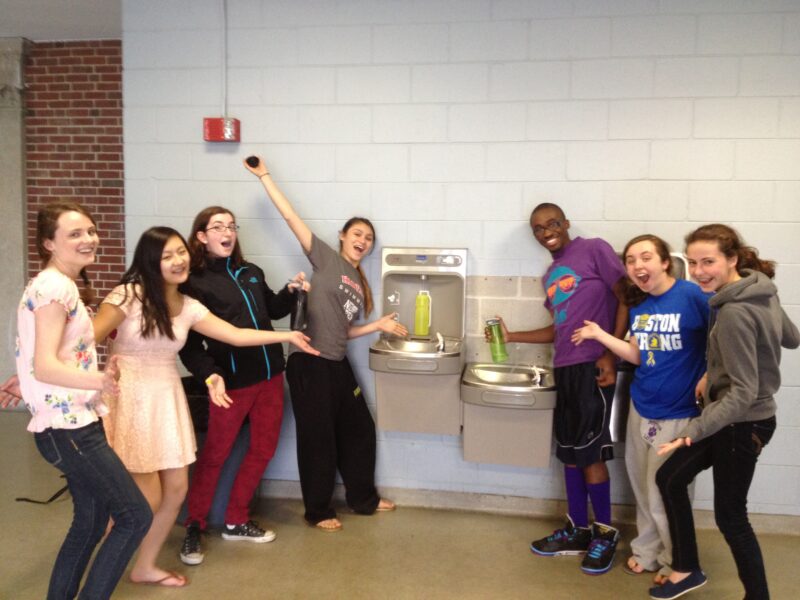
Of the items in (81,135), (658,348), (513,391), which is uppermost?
(81,135)

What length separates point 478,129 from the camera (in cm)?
303

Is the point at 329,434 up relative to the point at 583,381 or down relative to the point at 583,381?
down

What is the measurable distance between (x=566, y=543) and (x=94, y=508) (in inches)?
77.0

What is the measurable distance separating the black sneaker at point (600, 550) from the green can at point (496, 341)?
2.83 ft

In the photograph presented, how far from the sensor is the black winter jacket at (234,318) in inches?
103

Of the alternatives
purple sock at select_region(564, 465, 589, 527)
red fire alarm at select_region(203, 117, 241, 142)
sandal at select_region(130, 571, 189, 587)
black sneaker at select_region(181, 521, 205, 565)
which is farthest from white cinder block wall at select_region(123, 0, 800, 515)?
sandal at select_region(130, 571, 189, 587)

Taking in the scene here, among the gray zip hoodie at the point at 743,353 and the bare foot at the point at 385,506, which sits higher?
the gray zip hoodie at the point at 743,353

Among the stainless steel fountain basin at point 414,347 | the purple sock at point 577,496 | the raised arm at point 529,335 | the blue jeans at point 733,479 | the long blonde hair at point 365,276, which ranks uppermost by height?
the long blonde hair at point 365,276

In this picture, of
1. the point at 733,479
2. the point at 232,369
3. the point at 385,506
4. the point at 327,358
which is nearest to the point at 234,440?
the point at 232,369

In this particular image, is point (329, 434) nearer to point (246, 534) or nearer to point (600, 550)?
point (246, 534)

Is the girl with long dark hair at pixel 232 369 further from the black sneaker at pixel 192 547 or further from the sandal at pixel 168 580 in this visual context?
the sandal at pixel 168 580

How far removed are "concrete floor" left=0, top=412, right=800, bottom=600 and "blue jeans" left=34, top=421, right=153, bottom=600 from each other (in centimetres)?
37

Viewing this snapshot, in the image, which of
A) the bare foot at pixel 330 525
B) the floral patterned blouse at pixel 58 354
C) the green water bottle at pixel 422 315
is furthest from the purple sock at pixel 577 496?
the floral patterned blouse at pixel 58 354

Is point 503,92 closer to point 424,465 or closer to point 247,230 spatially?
point 247,230
